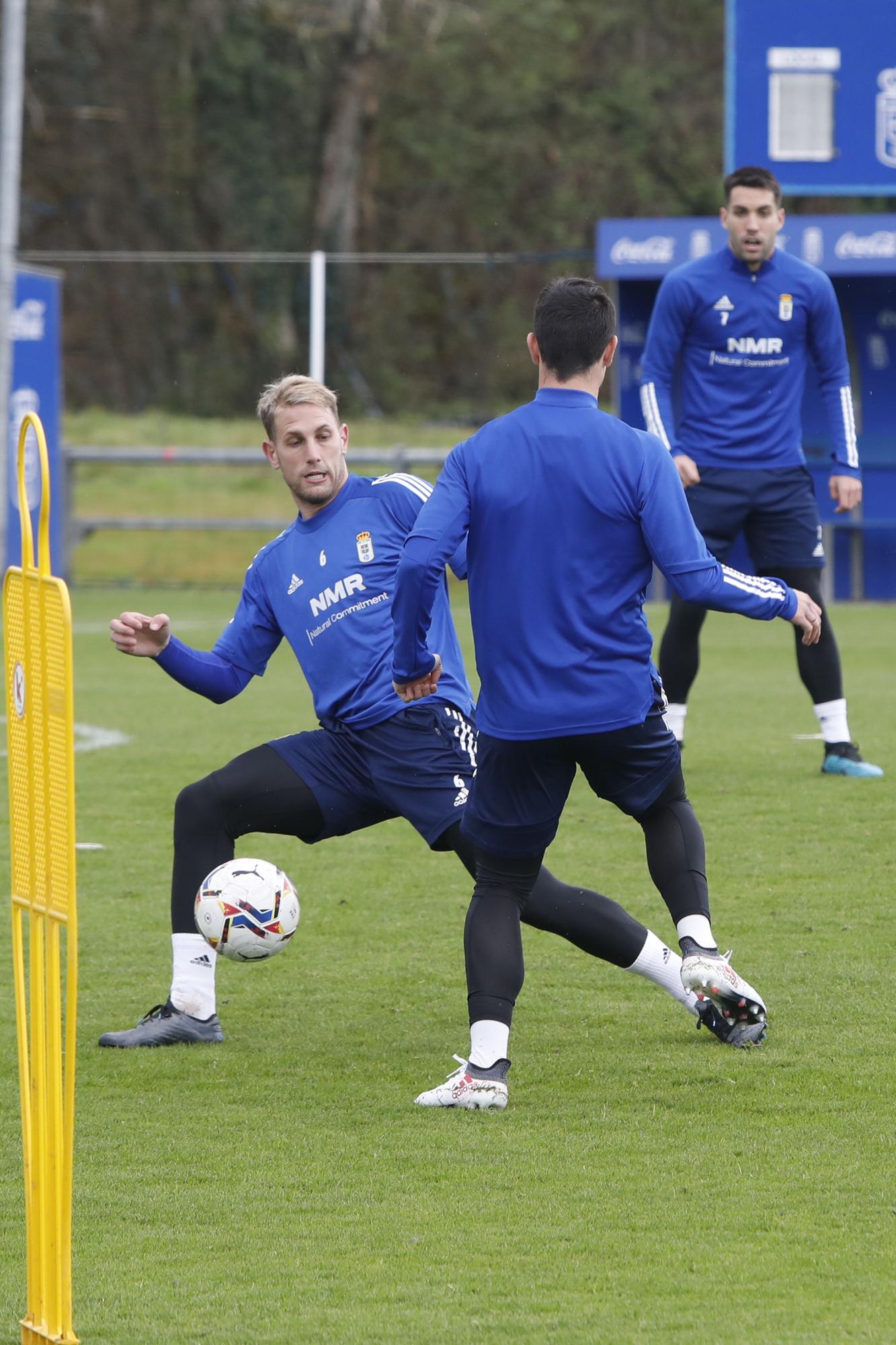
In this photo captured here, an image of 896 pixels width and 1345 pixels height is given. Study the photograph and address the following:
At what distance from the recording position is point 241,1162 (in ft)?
12.3

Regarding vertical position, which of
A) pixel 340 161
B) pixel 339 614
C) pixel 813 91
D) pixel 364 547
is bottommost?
pixel 339 614

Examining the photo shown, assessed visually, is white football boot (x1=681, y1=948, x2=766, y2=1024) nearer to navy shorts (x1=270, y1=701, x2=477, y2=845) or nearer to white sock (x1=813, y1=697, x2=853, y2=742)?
navy shorts (x1=270, y1=701, x2=477, y2=845)

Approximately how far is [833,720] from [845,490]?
95cm

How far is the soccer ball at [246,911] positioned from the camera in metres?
4.58

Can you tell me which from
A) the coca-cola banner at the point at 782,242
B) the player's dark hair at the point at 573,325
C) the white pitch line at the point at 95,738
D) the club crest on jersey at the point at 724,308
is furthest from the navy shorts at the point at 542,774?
the coca-cola banner at the point at 782,242

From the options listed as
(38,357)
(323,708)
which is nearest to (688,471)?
(323,708)

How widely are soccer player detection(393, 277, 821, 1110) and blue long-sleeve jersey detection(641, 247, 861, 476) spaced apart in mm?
3740

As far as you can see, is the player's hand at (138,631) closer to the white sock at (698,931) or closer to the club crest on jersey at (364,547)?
the club crest on jersey at (364,547)

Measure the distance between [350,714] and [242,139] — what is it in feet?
102

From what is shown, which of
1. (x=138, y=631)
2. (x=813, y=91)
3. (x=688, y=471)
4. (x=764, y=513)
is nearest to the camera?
(x=138, y=631)

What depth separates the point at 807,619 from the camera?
14.0ft

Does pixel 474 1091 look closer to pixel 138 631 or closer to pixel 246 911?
pixel 246 911

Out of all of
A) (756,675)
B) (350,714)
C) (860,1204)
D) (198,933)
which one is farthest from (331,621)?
(756,675)

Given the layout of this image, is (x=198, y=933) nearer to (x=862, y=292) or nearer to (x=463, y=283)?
(x=862, y=292)
